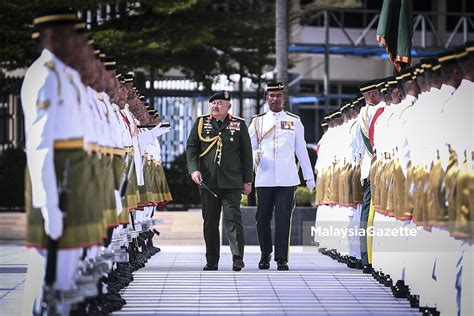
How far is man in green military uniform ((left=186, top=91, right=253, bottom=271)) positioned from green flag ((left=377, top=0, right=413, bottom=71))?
2474mm

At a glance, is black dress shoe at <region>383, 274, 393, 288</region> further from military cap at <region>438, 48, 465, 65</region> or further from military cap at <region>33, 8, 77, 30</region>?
military cap at <region>33, 8, 77, 30</region>

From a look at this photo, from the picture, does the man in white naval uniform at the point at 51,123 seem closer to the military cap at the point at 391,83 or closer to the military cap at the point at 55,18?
the military cap at the point at 55,18

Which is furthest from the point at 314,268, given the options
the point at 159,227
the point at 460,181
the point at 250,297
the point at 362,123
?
the point at 159,227

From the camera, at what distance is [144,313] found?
10258 millimetres

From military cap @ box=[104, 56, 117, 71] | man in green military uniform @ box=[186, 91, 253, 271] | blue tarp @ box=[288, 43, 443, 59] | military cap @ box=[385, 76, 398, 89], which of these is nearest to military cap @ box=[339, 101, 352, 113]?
man in green military uniform @ box=[186, 91, 253, 271]

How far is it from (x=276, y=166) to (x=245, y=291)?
3.37 metres

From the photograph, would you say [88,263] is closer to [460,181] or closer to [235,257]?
[460,181]

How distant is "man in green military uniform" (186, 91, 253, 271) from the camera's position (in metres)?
14.6

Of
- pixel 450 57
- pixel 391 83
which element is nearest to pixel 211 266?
pixel 391 83

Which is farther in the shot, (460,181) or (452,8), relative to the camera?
(452,8)

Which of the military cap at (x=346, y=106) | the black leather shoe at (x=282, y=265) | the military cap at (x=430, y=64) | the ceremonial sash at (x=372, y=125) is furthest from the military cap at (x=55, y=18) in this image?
the military cap at (x=346, y=106)

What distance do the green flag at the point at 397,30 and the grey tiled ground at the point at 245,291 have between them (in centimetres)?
294

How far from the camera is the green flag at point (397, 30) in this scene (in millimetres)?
15695

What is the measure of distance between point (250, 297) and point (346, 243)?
16.8 ft
